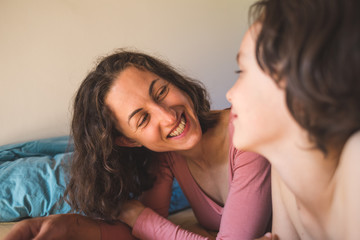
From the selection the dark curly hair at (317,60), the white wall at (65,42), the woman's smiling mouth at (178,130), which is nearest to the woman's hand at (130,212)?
the woman's smiling mouth at (178,130)

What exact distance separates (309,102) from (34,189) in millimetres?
1357

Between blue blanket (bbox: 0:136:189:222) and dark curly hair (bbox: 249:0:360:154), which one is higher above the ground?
dark curly hair (bbox: 249:0:360:154)

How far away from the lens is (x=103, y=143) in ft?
3.72

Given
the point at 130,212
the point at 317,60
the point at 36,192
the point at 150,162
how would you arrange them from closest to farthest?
the point at 317,60 → the point at 130,212 → the point at 150,162 → the point at 36,192

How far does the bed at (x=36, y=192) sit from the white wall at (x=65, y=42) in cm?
42

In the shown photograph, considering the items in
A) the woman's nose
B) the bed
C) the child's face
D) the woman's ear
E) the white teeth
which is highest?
the child's face

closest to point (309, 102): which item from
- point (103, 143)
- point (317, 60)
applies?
point (317, 60)

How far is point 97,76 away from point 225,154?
576 millimetres

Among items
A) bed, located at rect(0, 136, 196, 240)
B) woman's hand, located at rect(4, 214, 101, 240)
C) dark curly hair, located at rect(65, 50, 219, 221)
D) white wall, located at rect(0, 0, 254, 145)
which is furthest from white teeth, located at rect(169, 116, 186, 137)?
white wall, located at rect(0, 0, 254, 145)

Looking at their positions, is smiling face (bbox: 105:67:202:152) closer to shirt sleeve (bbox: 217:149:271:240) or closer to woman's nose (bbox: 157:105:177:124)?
woman's nose (bbox: 157:105:177:124)

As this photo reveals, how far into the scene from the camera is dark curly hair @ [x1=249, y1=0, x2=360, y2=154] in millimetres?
462

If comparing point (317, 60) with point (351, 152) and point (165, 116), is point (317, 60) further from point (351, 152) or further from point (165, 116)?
point (165, 116)

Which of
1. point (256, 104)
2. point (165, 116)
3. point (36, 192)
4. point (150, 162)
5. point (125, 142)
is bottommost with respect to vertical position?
point (36, 192)

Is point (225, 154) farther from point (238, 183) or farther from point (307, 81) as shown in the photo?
point (307, 81)
